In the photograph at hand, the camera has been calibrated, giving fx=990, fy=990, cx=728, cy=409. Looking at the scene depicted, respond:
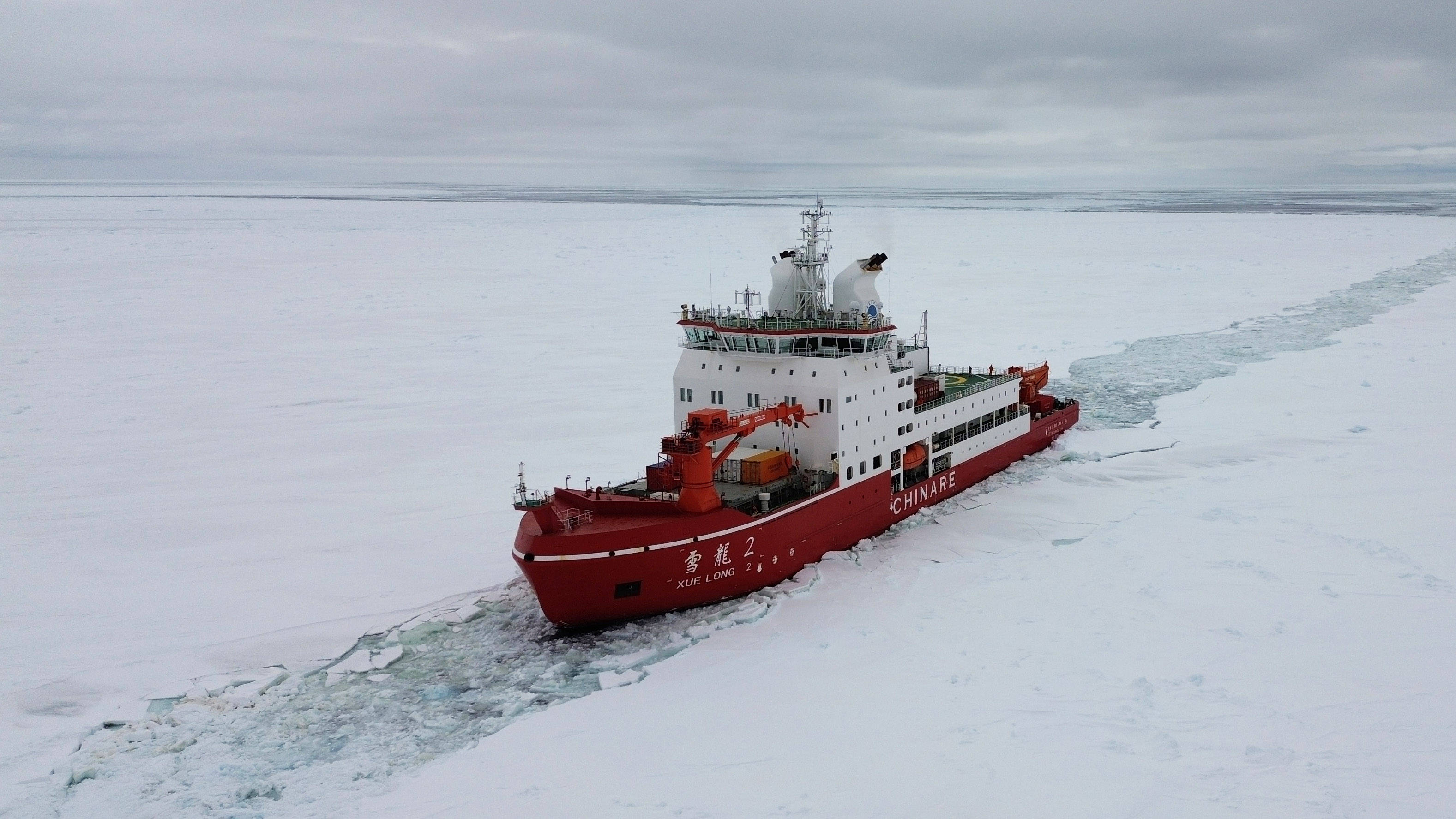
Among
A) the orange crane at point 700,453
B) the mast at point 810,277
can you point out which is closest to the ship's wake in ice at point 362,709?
the orange crane at point 700,453

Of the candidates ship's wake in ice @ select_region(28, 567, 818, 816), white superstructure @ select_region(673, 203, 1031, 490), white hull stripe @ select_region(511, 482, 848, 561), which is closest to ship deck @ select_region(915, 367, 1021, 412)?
white superstructure @ select_region(673, 203, 1031, 490)

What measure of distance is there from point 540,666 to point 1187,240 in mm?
77446

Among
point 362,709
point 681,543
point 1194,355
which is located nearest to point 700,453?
point 681,543

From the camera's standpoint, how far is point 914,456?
752 inches

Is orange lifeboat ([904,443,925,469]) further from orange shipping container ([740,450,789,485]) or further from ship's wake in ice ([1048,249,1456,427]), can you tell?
ship's wake in ice ([1048,249,1456,427])

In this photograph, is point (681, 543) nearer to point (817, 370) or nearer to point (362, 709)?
point (817, 370)

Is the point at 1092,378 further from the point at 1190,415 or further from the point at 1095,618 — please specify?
the point at 1095,618

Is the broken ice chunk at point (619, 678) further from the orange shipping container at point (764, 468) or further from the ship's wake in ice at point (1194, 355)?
the ship's wake in ice at point (1194, 355)

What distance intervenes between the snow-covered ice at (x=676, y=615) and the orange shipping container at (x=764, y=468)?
172 centimetres

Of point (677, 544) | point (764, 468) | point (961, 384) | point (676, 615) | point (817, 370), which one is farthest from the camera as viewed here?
point (961, 384)

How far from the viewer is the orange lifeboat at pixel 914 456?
62.3 feet

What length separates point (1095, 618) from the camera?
1398cm

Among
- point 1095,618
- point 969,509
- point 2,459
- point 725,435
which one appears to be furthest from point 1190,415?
point 2,459

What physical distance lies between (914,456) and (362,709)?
1107cm
